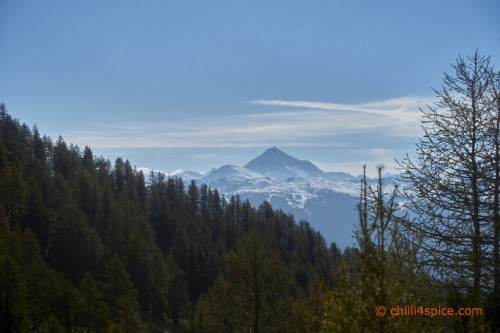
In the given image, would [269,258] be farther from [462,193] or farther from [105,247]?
[105,247]

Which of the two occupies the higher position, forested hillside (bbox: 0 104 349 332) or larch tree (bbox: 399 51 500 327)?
larch tree (bbox: 399 51 500 327)

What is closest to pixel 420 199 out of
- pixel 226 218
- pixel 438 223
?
pixel 438 223

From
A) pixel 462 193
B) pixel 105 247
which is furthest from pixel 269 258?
pixel 105 247

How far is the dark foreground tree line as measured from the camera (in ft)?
21.5

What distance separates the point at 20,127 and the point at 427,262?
112 m

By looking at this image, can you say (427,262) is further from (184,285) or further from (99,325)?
(184,285)

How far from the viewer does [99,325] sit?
3844cm

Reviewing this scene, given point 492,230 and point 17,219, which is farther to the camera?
point 17,219

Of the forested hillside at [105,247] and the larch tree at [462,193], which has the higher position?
the larch tree at [462,193]

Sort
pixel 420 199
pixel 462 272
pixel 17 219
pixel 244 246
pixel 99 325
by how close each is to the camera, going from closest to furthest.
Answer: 1. pixel 462 272
2. pixel 420 199
3. pixel 244 246
4. pixel 99 325
5. pixel 17 219

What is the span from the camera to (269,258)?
17.1m

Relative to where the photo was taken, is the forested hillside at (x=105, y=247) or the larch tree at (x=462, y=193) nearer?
the larch tree at (x=462, y=193)

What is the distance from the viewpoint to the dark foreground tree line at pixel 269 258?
655 centimetres

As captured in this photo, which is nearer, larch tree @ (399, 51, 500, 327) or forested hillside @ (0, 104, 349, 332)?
larch tree @ (399, 51, 500, 327)
